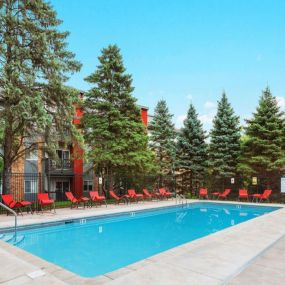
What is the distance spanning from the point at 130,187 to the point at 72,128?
7.78 m

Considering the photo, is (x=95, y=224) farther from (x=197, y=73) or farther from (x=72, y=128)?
(x=197, y=73)

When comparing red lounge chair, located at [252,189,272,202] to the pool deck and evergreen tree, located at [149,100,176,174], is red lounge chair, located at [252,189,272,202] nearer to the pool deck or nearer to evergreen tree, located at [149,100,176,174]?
evergreen tree, located at [149,100,176,174]

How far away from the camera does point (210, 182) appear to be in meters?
21.8

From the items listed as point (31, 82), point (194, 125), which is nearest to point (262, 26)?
point (194, 125)

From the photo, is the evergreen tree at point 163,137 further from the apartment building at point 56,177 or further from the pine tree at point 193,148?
the apartment building at point 56,177

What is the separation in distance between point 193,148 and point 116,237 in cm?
1418

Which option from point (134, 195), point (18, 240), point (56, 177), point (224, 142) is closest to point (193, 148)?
point (224, 142)

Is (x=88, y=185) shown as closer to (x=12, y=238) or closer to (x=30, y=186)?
(x=30, y=186)

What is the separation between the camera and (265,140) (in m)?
18.2

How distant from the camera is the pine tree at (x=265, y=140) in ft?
59.2

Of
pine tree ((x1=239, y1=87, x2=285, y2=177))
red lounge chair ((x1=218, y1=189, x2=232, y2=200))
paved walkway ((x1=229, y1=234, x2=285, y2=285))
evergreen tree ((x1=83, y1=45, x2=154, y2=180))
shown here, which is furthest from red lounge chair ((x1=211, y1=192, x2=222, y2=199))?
paved walkway ((x1=229, y1=234, x2=285, y2=285))

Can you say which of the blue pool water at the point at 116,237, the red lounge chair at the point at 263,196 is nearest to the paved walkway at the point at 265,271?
the blue pool water at the point at 116,237

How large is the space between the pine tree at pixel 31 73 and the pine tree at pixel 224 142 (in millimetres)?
10999

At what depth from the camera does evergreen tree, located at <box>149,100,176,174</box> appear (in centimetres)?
2405
